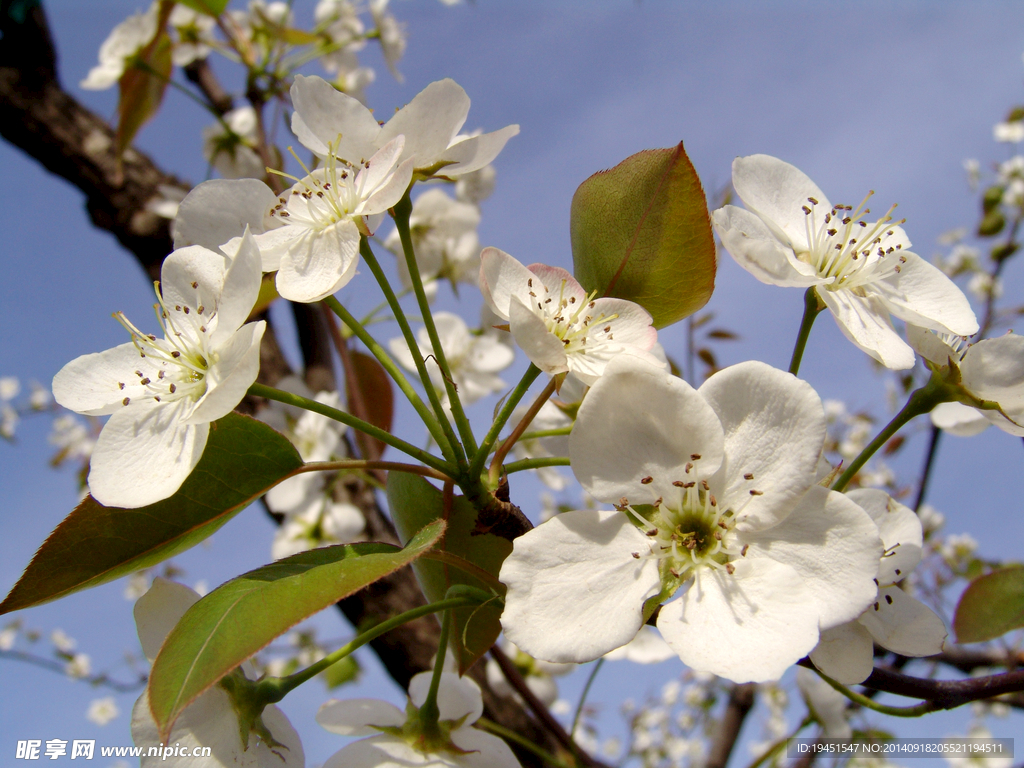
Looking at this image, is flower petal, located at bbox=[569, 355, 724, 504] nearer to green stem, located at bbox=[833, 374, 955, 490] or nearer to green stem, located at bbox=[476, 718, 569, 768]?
green stem, located at bbox=[833, 374, 955, 490]

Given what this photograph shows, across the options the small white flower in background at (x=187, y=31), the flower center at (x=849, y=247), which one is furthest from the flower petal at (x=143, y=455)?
the small white flower in background at (x=187, y=31)

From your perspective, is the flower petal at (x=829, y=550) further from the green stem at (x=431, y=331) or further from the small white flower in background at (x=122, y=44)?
the small white flower in background at (x=122, y=44)

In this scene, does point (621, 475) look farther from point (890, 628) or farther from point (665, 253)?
point (890, 628)

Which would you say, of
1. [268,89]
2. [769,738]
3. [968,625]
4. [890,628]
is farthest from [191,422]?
[769,738]

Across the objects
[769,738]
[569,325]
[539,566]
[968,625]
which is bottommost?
[769,738]

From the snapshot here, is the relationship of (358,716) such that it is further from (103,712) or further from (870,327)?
(103,712)

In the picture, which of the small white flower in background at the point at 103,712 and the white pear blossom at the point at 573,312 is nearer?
the white pear blossom at the point at 573,312
